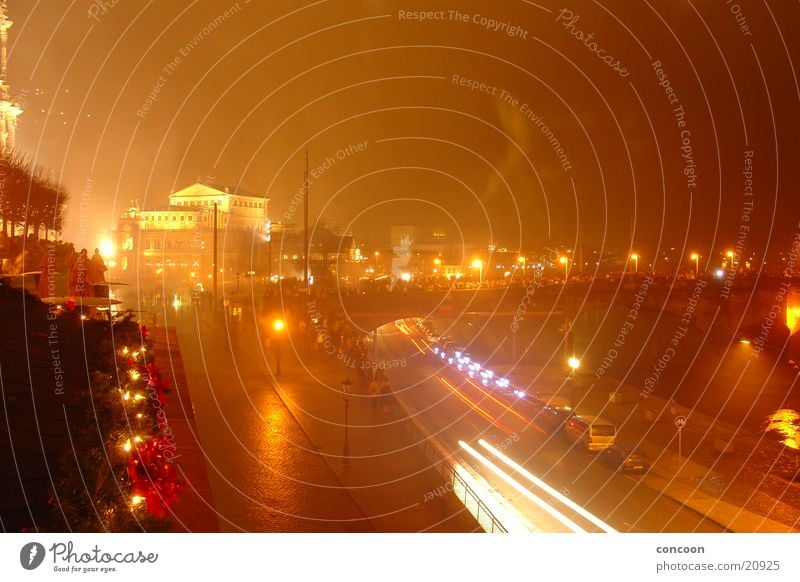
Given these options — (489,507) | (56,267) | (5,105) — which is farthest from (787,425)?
(5,105)

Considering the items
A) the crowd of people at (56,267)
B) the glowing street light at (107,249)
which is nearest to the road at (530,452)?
the crowd of people at (56,267)

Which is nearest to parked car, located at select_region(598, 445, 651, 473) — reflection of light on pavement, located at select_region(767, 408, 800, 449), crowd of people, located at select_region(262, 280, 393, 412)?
reflection of light on pavement, located at select_region(767, 408, 800, 449)

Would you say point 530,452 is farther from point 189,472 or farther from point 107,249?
point 107,249

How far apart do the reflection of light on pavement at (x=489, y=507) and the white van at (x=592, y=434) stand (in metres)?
3.72

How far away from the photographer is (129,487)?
12.6 ft

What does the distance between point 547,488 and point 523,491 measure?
552 millimetres

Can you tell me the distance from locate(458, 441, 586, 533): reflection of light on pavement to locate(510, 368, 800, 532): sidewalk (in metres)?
2.54

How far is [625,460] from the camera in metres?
12.3

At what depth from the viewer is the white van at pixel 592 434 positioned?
13.3 metres

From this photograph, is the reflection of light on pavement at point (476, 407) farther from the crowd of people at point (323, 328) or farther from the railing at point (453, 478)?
the crowd of people at point (323, 328)

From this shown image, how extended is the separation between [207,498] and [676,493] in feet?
27.0

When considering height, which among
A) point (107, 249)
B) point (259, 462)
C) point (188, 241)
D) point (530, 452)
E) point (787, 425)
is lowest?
point (787, 425)
